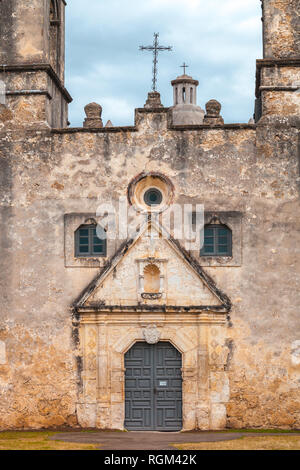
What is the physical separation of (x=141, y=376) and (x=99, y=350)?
1218mm

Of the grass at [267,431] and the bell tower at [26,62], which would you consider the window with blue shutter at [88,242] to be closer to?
the bell tower at [26,62]

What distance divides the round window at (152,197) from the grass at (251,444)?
638 cm

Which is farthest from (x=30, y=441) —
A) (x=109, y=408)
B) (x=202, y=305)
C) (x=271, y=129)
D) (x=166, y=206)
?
(x=271, y=129)

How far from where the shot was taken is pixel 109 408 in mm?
20453

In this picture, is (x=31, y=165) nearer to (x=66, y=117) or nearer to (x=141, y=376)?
(x=66, y=117)

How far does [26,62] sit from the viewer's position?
21797mm

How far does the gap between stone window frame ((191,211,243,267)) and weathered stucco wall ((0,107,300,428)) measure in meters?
0.14

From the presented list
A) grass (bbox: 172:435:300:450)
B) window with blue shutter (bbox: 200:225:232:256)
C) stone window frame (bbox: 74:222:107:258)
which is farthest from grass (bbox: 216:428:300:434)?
stone window frame (bbox: 74:222:107:258)

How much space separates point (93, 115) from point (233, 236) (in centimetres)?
482

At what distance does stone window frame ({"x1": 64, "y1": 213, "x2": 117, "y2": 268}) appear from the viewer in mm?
21062

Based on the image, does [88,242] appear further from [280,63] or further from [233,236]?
[280,63]

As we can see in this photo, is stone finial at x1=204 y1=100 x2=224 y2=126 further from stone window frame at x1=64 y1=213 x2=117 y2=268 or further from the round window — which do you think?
stone window frame at x1=64 y1=213 x2=117 y2=268

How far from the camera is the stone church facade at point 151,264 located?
2052 cm

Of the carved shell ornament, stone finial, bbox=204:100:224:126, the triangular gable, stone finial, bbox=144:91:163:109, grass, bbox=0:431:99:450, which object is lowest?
grass, bbox=0:431:99:450
